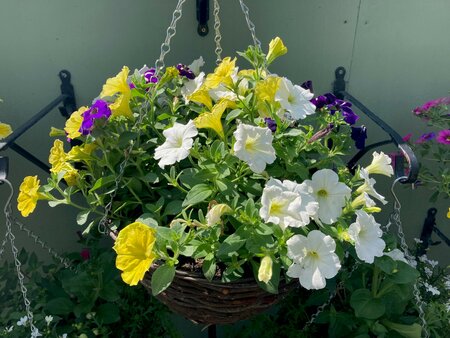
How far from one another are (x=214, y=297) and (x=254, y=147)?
33 centimetres

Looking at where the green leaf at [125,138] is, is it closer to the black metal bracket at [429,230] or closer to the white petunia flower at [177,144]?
the white petunia flower at [177,144]

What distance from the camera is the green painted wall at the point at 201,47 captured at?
1696 millimetres

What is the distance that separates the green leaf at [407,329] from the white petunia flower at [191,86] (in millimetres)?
929

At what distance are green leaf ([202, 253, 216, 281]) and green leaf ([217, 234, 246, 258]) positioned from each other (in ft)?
0.07

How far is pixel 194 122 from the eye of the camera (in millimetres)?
1073

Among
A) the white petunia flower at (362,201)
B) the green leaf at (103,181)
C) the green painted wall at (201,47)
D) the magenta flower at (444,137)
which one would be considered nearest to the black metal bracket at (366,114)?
the green painted wall at (201,47)

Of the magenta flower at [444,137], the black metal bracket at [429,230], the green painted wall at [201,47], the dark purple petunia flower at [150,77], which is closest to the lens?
the dark purple petunia flower at [150,77]

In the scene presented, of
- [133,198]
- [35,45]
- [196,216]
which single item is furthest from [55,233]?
[196,216]

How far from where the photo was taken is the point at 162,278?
99cm

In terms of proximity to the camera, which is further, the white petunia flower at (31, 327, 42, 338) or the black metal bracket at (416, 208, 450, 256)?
the black metal bracket at (416, 208, 450, 256)

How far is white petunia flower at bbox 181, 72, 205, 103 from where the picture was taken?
1.25 meters

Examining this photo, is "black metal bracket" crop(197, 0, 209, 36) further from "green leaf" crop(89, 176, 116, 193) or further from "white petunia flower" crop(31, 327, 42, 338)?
"white petunia flower" crop(31, 327, 42, 338)

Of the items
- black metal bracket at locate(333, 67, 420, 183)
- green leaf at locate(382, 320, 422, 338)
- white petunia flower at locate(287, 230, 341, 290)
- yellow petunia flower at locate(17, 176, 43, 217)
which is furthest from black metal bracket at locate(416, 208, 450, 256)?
yellow petunia flower at locate(17, 176, 43, 217)

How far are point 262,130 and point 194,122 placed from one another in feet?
0.54
